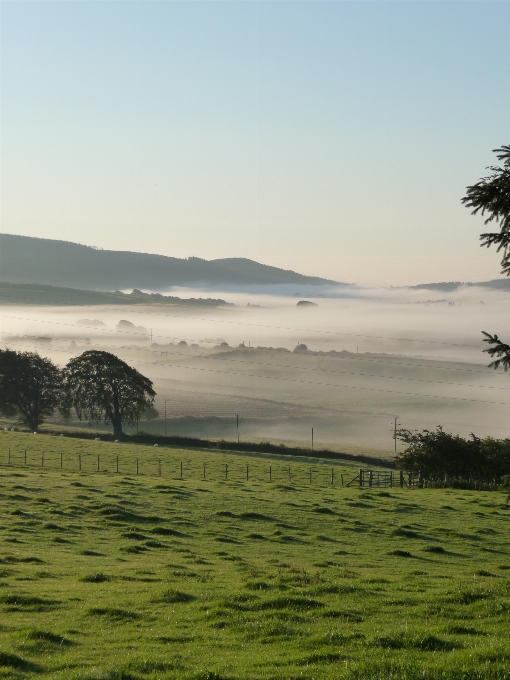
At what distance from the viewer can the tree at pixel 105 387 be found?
355 ft

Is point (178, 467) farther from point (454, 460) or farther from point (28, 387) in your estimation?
point (28, 387)

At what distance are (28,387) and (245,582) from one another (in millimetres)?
92250

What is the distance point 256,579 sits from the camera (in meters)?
22.2

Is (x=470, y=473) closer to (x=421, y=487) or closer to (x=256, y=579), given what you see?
(x=421, y=487)

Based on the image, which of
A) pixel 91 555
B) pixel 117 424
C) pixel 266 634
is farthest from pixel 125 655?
pixel 117 424

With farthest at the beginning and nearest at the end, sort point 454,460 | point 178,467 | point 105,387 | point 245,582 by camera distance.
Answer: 1. point 105,387
2. point 454,460
3. point 178,467
4. point 245,582

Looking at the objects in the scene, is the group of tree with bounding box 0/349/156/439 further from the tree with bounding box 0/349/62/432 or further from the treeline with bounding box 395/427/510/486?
the treeline with bounding box 395/427/510/486

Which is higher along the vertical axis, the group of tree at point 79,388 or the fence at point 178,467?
the group of tree at point 79,388

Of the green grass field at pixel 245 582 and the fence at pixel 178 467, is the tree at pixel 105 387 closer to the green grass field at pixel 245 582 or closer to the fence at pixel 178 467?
A: the fence at pixel 178 467

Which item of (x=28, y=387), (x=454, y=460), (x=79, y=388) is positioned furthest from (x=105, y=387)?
(x=454, y=460)

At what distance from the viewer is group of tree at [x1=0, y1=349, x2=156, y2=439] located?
108m

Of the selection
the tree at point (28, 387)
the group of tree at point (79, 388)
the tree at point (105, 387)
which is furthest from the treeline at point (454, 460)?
the tree at point (28, 387)

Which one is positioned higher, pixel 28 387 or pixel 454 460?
pixel 28 387

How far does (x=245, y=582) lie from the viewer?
21.9m
